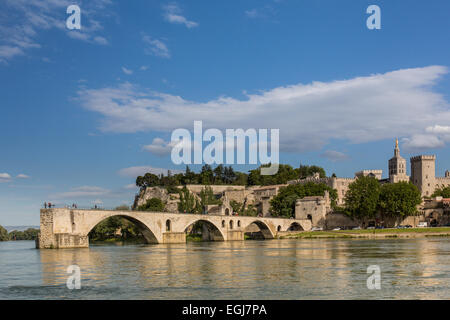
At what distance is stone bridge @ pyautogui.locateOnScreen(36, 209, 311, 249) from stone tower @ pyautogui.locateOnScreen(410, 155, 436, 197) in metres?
42.5

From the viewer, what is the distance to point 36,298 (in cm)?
1777

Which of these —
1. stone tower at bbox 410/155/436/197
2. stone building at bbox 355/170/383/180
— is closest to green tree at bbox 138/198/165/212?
stone building at bbox 355/170/383/180

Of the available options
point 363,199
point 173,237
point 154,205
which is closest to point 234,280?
point 173,237

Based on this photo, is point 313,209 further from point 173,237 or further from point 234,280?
point 234,280

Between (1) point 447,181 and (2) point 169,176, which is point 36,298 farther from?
(1) point 447,181

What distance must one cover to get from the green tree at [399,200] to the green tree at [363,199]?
1.32m

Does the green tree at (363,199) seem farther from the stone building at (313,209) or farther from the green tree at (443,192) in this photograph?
the green tree at (443,192)

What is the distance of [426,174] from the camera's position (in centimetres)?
11869

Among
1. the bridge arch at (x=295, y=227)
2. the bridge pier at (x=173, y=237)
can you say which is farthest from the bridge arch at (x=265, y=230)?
the bridge pier at (x=173, y=237)

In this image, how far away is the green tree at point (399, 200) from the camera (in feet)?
263

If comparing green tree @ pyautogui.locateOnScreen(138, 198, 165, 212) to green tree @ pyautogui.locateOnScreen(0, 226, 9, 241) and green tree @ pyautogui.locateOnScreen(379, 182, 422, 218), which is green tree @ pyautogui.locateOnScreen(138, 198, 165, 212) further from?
green tree @ pyautogui.locateOnScreen(379, 182, 422, 218)

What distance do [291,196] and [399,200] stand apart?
2119cm

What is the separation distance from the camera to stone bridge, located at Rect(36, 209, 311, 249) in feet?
148
